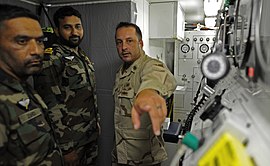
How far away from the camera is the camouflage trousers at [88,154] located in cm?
173

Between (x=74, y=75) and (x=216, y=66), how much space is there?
1.33 m

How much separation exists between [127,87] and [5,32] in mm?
857

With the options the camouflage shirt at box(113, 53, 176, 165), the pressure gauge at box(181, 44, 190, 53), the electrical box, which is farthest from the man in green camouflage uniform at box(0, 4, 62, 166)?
the pressure gauge at box(181, 44, 190, 53)

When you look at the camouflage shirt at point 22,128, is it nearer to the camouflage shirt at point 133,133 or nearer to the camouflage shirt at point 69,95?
the camouflage shirt at point 69,95

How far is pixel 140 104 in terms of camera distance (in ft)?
2.15

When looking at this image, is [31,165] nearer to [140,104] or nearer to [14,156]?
[14,156]

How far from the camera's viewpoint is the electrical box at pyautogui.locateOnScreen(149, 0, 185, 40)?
2559mm

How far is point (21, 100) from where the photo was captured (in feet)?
3.26

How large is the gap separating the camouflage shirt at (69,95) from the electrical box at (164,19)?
1.19 metres

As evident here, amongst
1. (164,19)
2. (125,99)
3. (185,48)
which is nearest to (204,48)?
(185,48)

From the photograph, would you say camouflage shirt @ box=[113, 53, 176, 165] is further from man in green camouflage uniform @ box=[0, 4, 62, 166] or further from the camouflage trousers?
man in green camouflage uniform @ box=[0, 4, 62, 166]

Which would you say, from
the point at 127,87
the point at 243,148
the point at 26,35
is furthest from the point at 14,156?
the point at 243,148

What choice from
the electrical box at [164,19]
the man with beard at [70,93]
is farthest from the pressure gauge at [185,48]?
the man with beard at [70,93]

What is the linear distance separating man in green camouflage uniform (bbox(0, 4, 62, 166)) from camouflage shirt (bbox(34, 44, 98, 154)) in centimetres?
40
